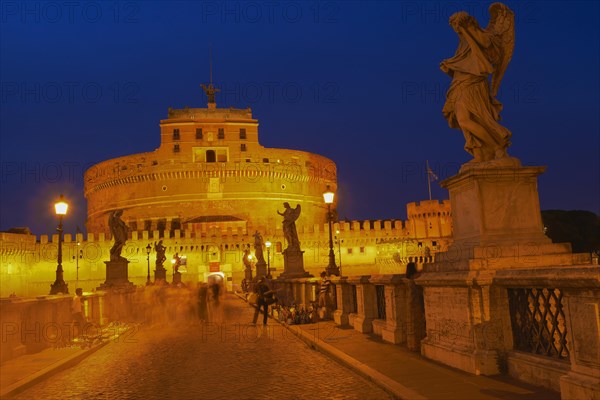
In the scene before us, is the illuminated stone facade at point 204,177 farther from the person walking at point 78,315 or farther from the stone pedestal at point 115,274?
the person walking at point 78,315

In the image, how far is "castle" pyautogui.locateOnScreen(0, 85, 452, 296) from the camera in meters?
64.1

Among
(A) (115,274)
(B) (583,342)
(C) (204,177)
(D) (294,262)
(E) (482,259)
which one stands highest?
(C) (204,177)

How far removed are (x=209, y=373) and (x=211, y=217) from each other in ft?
216

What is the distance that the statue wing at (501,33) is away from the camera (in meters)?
7.14

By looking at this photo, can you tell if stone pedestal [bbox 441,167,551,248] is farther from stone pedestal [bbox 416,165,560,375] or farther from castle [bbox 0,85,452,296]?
castle [bbox 0,85,452,296]

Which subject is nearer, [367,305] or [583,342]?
[583,342]

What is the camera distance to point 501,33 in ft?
23.5

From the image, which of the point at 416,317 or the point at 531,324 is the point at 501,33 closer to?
the point at 531,324

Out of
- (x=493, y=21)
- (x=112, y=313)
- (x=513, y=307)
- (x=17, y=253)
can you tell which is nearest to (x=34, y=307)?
(x=112, y=313)

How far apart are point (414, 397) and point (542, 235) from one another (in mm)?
2547

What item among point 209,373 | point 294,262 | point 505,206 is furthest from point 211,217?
point 505,206

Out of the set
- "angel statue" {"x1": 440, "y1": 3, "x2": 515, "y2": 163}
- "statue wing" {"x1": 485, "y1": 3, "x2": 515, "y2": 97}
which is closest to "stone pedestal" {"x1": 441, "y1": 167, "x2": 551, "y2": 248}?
"angel statue" {"x1": 440, "y1": 3, "x2": 515, "y2": 163}


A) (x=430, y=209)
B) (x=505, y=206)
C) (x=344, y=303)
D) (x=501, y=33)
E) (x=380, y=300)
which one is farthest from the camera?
(x=430, y=209)

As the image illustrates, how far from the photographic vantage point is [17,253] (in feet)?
205
